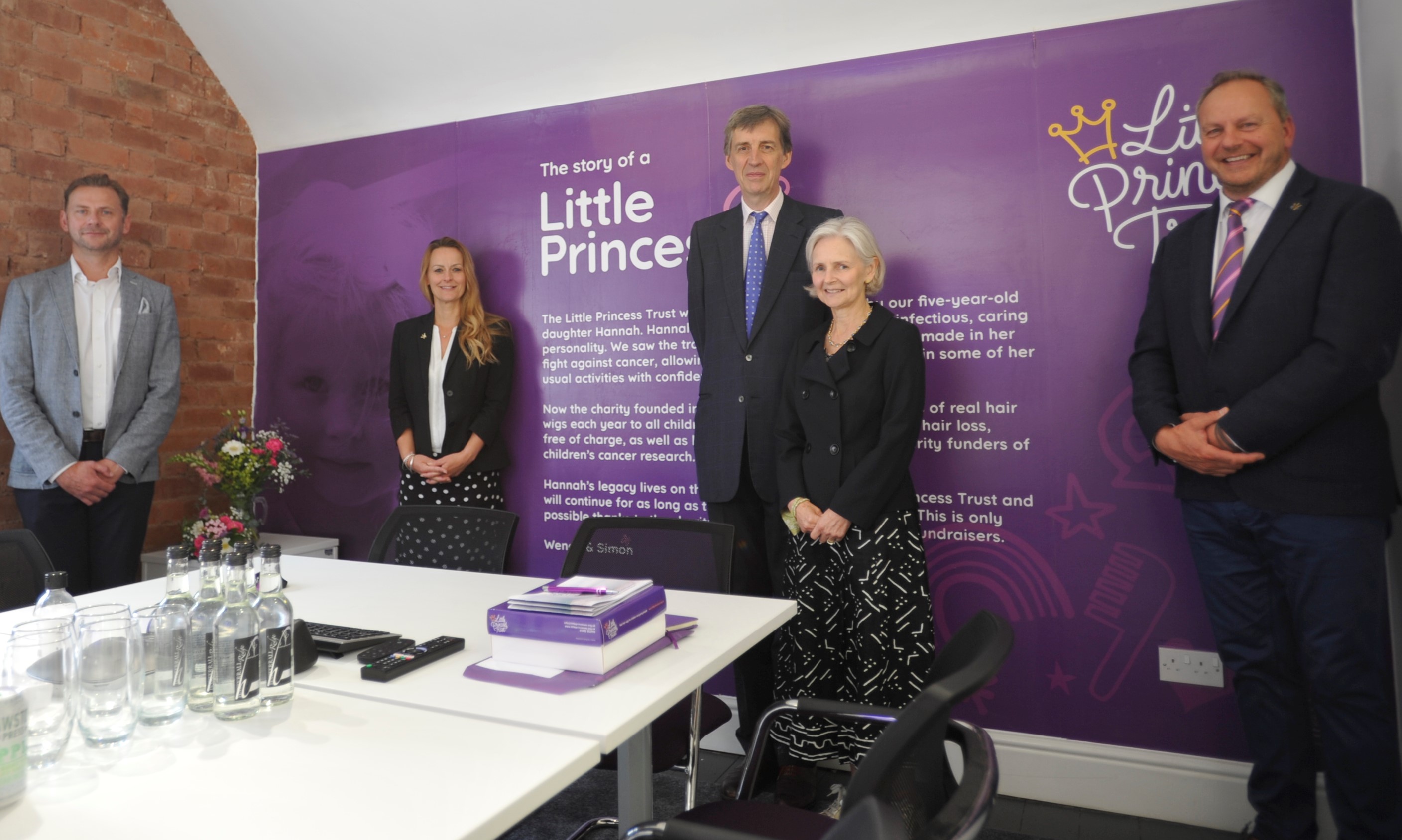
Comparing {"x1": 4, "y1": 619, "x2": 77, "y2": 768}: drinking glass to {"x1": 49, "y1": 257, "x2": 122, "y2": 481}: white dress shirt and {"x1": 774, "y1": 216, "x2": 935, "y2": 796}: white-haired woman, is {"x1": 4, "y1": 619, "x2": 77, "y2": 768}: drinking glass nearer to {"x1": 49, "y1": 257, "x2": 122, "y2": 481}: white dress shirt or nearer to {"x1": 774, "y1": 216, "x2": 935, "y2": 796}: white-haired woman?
{"x1": 774, "y1": 216, "x2": 935, "y2": 796}: white-haired woman

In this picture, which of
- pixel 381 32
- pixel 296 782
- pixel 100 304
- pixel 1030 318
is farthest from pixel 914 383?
pixel 100 304

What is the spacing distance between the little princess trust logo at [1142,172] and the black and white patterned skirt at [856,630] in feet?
4.15

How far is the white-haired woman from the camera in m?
2.47

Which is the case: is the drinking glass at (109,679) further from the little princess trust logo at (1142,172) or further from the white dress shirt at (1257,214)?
the little princess trust logo at (1142,172)

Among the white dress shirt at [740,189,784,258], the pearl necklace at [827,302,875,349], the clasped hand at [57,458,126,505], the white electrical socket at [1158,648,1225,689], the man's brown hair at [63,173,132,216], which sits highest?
the man's brown hair at [63,173,132,216]

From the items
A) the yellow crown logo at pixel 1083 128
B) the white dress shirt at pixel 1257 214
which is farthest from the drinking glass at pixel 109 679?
the yellow crown logo at pixel 1083 128

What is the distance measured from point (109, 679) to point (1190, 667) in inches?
115

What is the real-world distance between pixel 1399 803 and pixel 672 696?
2.08 m

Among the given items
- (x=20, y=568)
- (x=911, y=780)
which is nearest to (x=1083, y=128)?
(x=911, y=780)

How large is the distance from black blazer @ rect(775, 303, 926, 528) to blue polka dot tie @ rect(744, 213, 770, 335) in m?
0.40

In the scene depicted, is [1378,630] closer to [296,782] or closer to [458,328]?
[296,782]

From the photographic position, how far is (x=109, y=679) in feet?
3.57

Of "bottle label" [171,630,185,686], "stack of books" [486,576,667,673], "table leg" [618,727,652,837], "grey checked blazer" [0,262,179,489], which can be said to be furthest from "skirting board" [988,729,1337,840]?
"grey checked blazer" [0,262,179,489]

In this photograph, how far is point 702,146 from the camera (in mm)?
3377
